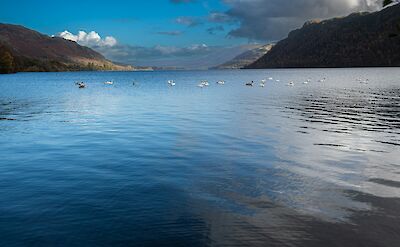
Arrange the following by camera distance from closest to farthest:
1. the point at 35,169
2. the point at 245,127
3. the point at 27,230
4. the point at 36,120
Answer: the point at 27,230 < the point at 35,169 < the point at 245,127 < the point at 36,120

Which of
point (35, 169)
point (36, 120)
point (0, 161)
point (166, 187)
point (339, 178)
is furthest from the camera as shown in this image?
point (36, 120)

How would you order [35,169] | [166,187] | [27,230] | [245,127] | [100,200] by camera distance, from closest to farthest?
[27,230]
[100,200]
[166,187]
[35,169]
[245,127]

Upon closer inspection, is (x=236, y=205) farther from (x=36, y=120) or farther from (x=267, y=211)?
(x=36, y=120)

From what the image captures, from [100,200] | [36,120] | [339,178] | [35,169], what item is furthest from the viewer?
[36,120]

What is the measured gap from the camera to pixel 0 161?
2145 centimetres

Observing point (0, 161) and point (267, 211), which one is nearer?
point (267, 211)

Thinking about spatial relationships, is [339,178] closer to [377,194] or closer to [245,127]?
[377,194]

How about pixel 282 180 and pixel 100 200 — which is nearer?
pixel 100 200

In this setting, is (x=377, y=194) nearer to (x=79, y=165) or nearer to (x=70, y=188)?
(x=70, y=188)

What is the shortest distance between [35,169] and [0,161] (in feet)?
11.1

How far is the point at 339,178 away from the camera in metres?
17.2

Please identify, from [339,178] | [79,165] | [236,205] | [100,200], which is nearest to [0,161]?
[79,165]

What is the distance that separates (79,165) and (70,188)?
4661mm

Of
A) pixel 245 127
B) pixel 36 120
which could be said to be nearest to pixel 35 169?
pixel 245 127
